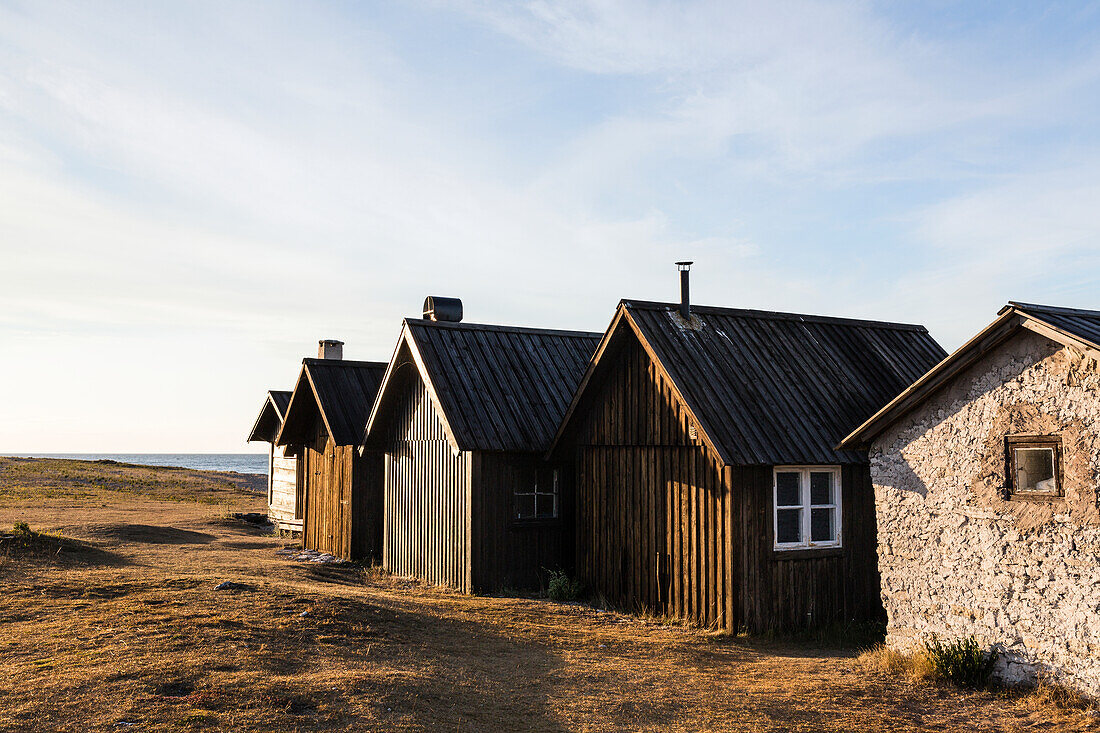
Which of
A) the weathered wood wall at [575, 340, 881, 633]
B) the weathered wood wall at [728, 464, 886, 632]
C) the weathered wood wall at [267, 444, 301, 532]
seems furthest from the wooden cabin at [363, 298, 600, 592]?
the weathered wood wall at [267, 444, 301, 532]

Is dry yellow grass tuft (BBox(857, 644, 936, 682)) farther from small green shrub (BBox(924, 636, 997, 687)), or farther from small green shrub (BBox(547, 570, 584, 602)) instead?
small green shrub (BBox(547, 570, 584, 602))

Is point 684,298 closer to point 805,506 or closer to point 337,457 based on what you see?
point 805,506

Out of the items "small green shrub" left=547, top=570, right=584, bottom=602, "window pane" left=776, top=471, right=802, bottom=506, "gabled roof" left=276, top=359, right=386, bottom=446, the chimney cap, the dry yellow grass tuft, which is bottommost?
"small green shrub" left=547, top=570, right=584, bottom=602

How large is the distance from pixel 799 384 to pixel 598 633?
539cm

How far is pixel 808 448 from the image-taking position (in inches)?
530

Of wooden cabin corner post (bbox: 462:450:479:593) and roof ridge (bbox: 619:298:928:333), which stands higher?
roof ridge (bbox: 619:298:928:333)

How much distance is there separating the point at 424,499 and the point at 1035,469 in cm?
1214

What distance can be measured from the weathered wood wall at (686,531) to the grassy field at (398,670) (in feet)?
2.15

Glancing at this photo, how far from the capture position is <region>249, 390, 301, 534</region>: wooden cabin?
28656 mm

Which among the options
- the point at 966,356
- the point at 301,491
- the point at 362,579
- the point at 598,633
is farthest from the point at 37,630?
the point at 301,491

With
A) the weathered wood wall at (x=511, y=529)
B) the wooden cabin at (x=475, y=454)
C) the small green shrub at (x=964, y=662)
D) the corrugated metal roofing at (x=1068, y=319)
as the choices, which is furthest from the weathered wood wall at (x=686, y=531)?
the corrugated metal roofing at (x=1068, y=319)

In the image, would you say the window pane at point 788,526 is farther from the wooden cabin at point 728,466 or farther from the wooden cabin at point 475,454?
the wooden cabin at point 475,454

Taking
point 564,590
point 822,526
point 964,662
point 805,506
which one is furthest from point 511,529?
point 964,662

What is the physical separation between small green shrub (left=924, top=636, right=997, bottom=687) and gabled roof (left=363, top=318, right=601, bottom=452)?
8374 millimetres
